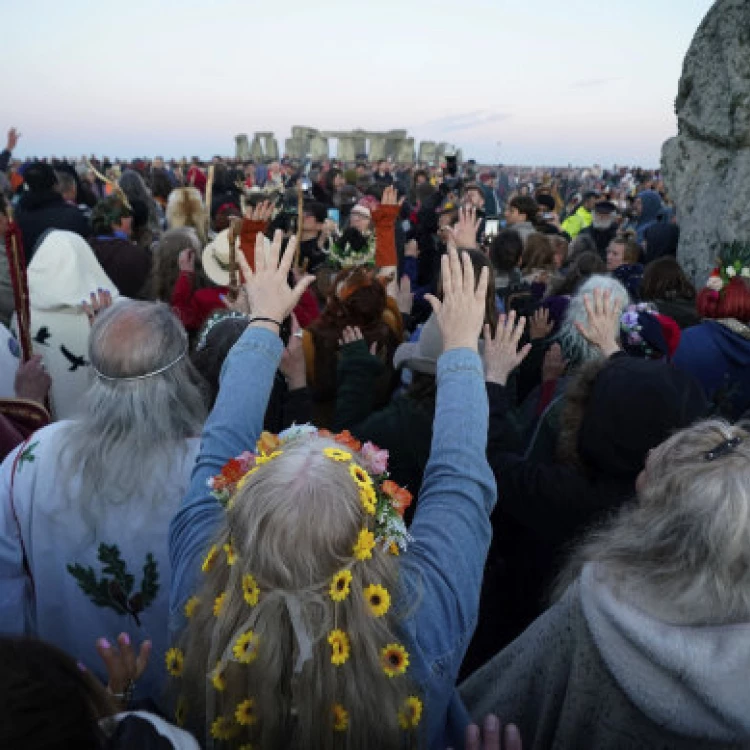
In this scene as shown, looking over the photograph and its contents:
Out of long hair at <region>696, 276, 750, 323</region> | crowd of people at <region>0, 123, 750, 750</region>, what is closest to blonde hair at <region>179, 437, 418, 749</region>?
crowd of people at <region>0, 123, 750, 750</region>

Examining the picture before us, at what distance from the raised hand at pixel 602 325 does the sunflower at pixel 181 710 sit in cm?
185

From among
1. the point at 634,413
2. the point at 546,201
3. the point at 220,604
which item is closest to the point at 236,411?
the point at 220,604

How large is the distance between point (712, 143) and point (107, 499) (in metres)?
6.59

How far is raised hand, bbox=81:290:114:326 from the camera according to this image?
303cm

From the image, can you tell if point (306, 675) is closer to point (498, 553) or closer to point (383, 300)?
point (498, 553)

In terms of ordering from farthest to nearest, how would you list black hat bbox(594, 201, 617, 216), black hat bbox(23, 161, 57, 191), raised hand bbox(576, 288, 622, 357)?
black hat bbox(594, 201, 617, 216)
black hat bbox(23, 161, 57, 191)
raised hand bbox(576, 288, 622, 357)

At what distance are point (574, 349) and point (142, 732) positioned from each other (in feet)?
8.56

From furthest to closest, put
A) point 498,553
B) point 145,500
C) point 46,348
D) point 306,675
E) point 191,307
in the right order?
point 191,307 < point 46,348 < point 498,553 < point 145,500 < point 306,675

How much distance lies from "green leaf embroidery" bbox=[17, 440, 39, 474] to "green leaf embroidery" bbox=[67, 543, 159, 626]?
0.30 m

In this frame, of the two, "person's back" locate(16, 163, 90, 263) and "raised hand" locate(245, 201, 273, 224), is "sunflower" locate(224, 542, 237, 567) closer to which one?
"raised hand" locate(245, 201, 273, 224)

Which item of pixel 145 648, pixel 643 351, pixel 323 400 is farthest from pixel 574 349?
pixel 145 648

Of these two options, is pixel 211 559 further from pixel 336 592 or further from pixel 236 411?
pixel 236 411

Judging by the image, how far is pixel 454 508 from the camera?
4.39ft

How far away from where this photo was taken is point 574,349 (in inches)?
121
